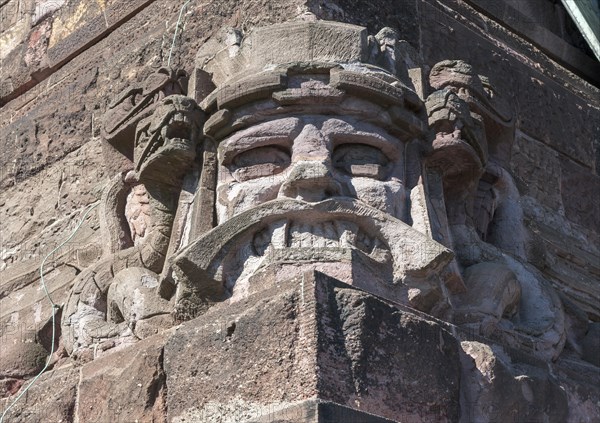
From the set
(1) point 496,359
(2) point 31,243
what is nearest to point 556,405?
(1) point 496,359

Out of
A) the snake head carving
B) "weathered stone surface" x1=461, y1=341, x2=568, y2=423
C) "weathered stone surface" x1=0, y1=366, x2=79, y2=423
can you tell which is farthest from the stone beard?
"weathered stone surface" x1=0, y1=366, x2=79, y2=423

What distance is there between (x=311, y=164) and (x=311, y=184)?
62 mm

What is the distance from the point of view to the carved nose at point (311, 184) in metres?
4.41

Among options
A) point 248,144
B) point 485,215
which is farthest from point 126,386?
point 485,215

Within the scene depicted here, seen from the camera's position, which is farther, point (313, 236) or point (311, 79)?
point (311, 79)

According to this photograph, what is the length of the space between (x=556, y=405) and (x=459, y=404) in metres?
0.42

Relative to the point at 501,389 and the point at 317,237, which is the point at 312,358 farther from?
the point at 501,389

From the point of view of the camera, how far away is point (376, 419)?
13.1 ft

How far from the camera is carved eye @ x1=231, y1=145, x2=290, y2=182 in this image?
14.9 feet

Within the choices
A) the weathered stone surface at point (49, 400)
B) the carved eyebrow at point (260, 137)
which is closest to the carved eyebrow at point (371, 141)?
the carved eyebrow at point (260, 137)

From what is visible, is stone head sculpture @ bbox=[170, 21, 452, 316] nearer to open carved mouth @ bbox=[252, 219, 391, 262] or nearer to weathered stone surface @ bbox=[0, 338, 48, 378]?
open carved mouth @ bbox=[252, 219, 391, 262]

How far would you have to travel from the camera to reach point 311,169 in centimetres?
442

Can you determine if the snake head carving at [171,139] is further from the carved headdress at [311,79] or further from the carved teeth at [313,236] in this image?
the carved teeth at [313,236]

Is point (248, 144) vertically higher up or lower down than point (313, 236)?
higher up
